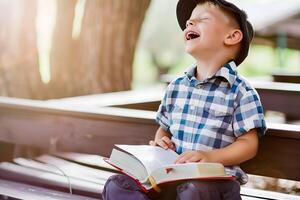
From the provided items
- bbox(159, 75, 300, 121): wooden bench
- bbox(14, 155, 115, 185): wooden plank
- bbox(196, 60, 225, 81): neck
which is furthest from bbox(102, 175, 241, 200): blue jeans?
bbox(159, 75, 300, 121): wooden bench

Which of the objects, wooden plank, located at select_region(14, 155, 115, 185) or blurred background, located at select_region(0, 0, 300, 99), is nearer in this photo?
wooden plank, located at select_region(14, 155, 115, 185)

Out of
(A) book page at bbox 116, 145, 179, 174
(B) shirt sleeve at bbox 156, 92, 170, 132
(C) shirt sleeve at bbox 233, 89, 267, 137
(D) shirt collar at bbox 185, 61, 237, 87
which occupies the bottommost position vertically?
(A) book page at bbox 116, 145, 179, 174

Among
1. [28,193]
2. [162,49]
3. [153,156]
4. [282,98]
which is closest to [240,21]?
[153,156]

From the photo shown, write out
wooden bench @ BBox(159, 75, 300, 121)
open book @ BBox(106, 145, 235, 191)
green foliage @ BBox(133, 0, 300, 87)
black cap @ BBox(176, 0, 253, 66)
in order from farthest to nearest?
Answer: 1. green foliage @ BBox(133, 0, 300, 87)
2. wooden bench @ BBox(159, 75, 300, 121)
3. black cap @ BBox(176, 0, 253, 66)
4. open book @ BBox(106, 145, 235, 191)

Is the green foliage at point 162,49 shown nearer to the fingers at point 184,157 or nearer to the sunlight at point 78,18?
the sunlight at point 78,18

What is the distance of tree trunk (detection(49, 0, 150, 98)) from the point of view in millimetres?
5246

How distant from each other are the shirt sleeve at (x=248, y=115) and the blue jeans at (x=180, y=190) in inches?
8.0

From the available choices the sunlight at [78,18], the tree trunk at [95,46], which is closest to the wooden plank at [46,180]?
the tree trunk at [95,46]

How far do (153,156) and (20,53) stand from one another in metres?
3.22

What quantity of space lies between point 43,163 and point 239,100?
1489 mm

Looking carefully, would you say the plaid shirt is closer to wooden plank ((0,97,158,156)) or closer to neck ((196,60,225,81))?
neck ((196,60,225,81))

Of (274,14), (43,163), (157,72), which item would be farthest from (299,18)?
(157,72)

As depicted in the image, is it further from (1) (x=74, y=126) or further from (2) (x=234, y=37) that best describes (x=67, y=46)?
(2) (x=234, y=37)

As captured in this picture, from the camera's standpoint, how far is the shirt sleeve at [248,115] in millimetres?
2158
